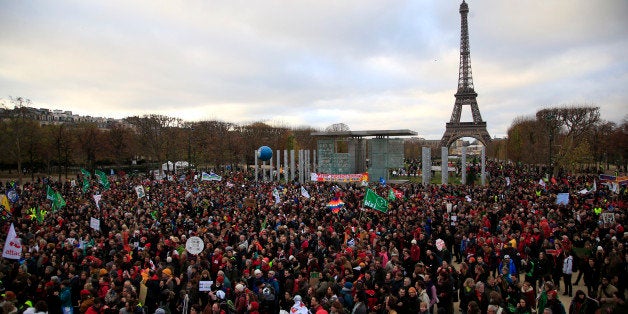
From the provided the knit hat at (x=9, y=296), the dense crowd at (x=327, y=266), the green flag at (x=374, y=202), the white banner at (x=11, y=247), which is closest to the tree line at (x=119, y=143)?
the dense crowd at (x=327, y=266)

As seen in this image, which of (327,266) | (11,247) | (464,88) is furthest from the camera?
(464,88)

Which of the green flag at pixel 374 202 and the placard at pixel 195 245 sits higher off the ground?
the green flag at pixel 374 202

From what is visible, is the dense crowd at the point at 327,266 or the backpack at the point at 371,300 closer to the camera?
the dense crowd at the point at 327,266

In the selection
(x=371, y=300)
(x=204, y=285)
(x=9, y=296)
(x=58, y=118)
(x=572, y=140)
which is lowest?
(x=371, y=300)

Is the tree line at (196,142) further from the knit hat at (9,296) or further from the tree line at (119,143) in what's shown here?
the knit hat at (9,296)

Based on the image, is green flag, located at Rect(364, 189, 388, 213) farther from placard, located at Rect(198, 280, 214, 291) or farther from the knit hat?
the knit hat

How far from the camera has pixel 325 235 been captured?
1448 centimetres

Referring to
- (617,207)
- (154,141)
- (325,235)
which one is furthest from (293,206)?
(154,141)

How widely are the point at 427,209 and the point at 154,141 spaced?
160 feet


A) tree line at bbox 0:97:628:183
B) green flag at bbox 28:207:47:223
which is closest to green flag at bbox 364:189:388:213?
green flag at bbox 28:207:47:223

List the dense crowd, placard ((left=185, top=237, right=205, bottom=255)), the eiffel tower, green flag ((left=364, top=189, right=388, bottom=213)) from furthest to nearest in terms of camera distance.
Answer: the eiffel tower < green flag ((left=364, top=189, right=388, bottom=213)) < placard ((left=185, top=237, right=205, bottom=255)) < the dense crowd

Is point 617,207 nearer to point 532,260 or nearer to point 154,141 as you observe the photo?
point 532,260

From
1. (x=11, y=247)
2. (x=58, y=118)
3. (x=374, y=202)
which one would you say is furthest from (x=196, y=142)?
(x=58, y=118)

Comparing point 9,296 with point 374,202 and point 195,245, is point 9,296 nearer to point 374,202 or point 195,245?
point 195,245
